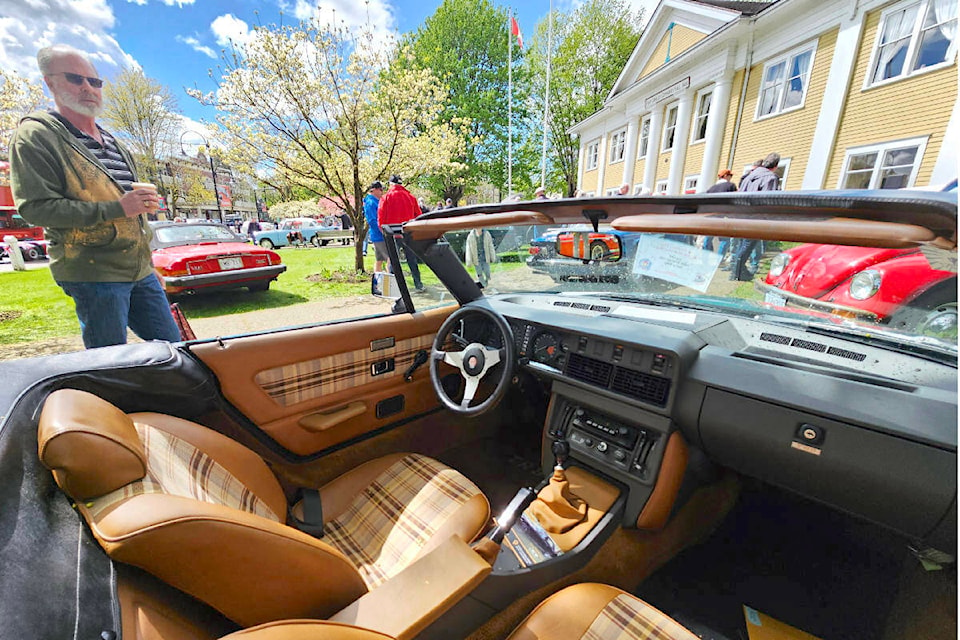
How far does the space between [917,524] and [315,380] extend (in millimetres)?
2340

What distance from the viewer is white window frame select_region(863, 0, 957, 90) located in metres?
6.59

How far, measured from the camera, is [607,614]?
48.1 inches

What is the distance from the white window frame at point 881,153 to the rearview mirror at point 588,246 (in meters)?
8.54

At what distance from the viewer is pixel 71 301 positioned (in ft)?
20.9

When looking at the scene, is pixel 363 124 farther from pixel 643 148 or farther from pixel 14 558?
pixel 643 148

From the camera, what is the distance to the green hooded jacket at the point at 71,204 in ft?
5.79

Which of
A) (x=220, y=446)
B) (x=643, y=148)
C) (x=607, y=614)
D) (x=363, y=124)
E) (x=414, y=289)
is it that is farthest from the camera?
(x=643, y=148)

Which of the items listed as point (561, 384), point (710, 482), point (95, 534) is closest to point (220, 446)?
point (95, 534)

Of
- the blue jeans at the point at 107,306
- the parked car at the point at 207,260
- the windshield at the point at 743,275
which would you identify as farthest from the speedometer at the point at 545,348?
the parked car at the point at 207,260

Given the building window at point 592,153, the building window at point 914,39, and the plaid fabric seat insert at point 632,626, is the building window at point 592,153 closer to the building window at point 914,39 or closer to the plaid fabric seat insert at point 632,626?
the building window at point 914,39

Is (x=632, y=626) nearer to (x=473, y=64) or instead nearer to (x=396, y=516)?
(x=396, y=516)

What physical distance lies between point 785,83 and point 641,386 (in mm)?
11135

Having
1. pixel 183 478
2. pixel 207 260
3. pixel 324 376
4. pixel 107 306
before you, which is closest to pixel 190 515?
pixel 183 478

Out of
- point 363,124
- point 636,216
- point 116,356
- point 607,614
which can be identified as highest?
point 363,124
